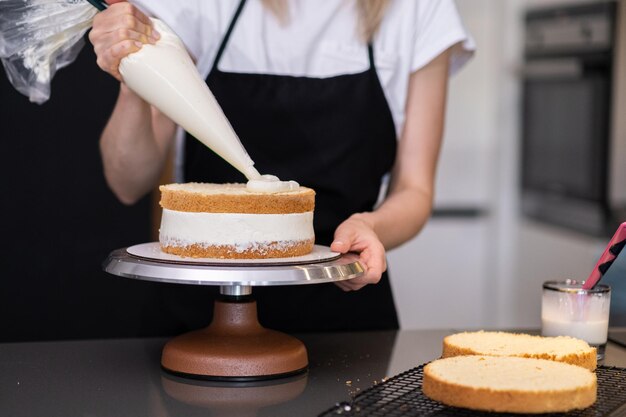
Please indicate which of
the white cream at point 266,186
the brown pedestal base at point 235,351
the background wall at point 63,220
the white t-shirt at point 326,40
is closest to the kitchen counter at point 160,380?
the brown pedestal base at point 235,351

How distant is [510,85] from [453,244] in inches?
24.9

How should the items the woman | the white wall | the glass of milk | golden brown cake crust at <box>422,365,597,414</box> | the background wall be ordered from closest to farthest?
golden brown cake crust at <box>422,365,597,414</box> → the glass of milk → the woman → the background wall → the white wall

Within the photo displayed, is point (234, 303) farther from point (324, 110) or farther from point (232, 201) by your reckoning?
point (324, 110)

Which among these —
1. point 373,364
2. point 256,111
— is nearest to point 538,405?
point 373,364

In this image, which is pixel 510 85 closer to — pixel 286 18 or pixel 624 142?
pixel 624 142

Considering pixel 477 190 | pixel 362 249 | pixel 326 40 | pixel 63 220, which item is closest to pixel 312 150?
pixel 326 40

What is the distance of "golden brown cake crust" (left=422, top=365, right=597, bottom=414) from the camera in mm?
1039

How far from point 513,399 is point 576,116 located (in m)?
2.18

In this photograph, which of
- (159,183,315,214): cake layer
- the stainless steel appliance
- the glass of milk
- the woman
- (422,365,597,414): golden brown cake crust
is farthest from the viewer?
the stainless steel appliance

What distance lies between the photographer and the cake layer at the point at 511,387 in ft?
3.42

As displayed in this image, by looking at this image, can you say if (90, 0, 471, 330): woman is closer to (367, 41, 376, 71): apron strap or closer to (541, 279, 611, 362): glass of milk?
(367, 41, 376, 71): apron strap

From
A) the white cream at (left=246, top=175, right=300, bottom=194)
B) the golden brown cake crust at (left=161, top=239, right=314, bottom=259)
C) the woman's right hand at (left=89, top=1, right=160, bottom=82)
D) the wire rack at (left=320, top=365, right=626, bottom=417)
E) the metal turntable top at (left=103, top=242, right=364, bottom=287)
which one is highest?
the woman's right hand at (left=89, top=1, right=160, bottom=82)

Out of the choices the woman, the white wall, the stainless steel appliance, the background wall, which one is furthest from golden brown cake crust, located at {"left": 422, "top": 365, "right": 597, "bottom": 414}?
the white wall

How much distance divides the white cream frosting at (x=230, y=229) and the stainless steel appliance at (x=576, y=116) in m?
1.87
